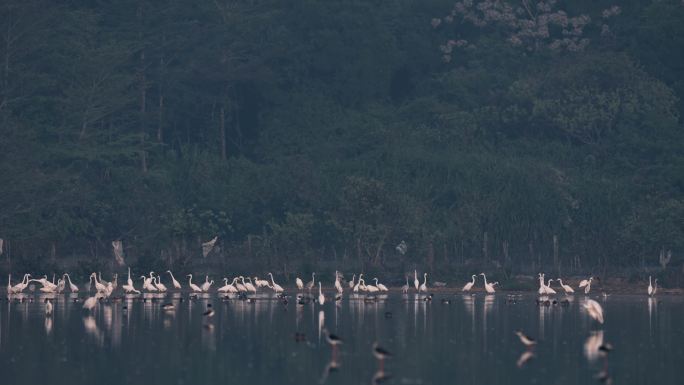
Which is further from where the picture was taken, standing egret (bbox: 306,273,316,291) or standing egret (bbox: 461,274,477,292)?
standing egret (bbox: 306,273,316,291)

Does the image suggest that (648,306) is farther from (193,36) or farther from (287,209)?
(193,36)

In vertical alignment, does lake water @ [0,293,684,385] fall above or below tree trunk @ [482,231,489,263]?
below

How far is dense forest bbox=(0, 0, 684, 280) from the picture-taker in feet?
200

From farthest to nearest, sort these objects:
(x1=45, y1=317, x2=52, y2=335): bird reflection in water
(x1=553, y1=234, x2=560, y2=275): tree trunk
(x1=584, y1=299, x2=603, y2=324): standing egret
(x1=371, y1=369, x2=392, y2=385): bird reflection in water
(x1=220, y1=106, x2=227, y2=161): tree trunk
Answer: (x1=220, y1=106, x2=227, y2=161): tree trunk, (x1=553, y1=234, x2=560, y2=275): tree trunk, (x1=584, y1=299, x2=603, y2=324): standing egret, (x1=45, y1=317, x2=52, y2=335): bird reflection in water, (x1=371, y1=369, x2=392, y2=385): bird reflection in water

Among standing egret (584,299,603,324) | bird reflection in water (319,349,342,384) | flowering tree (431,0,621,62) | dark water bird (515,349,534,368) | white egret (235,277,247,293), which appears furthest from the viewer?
flowering tree (431,0,621,62)

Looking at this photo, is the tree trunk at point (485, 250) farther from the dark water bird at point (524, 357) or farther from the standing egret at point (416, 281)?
the dark water bird at point (524, 357)

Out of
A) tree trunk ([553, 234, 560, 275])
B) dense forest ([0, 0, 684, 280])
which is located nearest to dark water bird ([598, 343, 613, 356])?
dense forest ([0, 0, 684, 280])

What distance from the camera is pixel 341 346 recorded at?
33531mm

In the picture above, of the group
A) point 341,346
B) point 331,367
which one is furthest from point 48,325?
point 331,367

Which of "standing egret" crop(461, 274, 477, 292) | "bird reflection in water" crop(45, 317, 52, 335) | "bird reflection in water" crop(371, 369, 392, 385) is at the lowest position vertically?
"bird reflection in water" crop(371, 369, 392, 385)

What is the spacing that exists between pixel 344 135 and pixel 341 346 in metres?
41.3

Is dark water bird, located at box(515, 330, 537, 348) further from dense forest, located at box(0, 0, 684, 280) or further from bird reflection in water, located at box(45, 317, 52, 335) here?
dense forest, located at box(0, 0, 684, 280)

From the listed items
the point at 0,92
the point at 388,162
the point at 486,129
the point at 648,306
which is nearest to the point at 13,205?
the point at 0,92

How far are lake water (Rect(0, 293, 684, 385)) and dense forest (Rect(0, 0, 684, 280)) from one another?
40.4ft
